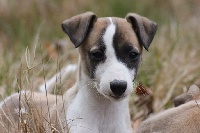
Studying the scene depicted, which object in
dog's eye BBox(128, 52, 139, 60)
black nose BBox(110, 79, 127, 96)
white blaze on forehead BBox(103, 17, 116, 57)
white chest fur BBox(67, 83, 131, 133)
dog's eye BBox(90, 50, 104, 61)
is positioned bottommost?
white chest fur BBox(67, 83, 131, 133)

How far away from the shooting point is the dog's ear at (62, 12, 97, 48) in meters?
6.41

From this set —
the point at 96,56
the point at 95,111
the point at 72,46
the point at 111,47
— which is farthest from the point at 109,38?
the point at 72,46

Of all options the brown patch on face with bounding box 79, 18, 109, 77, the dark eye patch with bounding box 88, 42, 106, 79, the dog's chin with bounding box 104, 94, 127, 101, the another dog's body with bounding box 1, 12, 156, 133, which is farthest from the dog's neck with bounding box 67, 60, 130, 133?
the dog's chin with bounding box 104, 94, 127, 101

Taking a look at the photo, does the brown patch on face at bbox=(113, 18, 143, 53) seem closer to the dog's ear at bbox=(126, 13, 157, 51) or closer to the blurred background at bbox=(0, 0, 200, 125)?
the dog's ear at bbox=(126, 13, 157, 51)

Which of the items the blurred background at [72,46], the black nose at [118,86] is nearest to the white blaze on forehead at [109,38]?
the black nose at [118,86]

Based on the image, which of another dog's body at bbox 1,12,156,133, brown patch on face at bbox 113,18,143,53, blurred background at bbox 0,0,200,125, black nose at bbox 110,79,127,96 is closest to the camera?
black nose at bbox 110,79,127,96

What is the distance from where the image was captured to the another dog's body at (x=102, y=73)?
6102 mm

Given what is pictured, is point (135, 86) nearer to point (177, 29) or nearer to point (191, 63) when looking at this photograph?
point (191, 63)

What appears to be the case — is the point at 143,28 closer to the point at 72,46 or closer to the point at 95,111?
the point at 95,111

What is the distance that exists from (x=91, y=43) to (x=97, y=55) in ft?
0.50

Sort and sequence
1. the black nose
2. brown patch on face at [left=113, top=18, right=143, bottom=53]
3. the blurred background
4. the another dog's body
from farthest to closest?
the blurred background, brown patch on face at [left=113, top=18, right=143, bottom=53], the another dog's body, the black nose

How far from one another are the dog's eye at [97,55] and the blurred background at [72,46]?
565 mm

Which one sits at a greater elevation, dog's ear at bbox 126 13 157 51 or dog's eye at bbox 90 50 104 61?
dog's ear at bbox 126 13 157 51

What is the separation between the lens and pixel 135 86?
6785 millimetres
